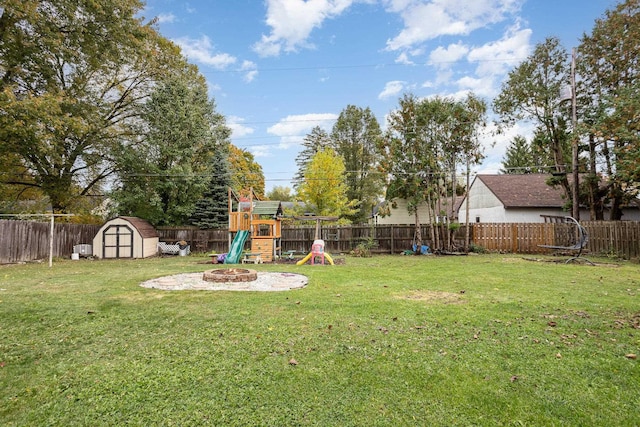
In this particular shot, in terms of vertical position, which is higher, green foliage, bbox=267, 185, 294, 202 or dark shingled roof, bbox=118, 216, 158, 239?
green foliage, bbox=267, 185, 294, 202

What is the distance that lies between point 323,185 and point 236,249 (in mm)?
11363

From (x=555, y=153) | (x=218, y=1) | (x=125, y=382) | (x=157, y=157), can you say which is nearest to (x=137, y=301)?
(x=125, y=382)

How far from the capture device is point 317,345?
11.0 feet

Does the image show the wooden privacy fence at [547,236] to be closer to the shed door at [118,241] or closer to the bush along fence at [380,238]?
the bush along fence at [380,238]

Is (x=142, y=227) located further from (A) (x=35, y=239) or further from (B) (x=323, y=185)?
(B) (x=323, y=185)

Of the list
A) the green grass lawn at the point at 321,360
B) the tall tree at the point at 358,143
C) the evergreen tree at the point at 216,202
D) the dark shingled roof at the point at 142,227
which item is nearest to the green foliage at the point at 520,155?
the tall tree at the point at 358,143

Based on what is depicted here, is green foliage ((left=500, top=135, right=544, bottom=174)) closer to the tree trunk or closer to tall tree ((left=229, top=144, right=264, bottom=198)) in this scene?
the tree trunk

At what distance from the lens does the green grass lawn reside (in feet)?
7.23

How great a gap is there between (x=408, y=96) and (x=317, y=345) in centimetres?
1534

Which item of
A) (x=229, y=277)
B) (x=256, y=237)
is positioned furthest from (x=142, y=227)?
(x=229, y=277)

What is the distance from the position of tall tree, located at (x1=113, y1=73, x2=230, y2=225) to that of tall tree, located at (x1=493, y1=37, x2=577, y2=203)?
17.8m

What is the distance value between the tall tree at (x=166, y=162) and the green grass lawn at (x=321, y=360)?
13.5 m

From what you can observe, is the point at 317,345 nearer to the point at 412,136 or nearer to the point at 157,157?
the point at 412,136

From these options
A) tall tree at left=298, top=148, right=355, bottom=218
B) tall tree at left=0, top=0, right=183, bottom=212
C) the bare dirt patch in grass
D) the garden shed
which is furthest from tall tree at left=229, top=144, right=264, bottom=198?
the bare dirt patch in grass
